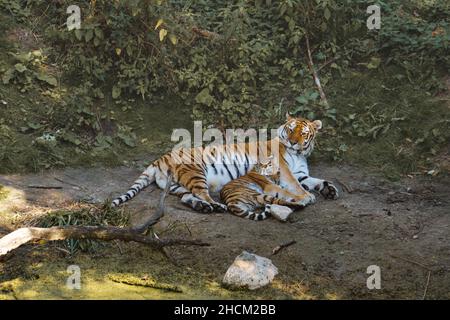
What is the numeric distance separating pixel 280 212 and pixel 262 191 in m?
0.84

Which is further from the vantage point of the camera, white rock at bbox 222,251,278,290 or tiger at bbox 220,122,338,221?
tiger at bbox 220,122,338,221

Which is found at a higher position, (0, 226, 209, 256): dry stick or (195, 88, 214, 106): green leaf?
(195, 88, 214, 106): green leaf

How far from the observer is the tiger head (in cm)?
780

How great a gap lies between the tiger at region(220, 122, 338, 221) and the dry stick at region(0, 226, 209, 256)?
107 centimetres

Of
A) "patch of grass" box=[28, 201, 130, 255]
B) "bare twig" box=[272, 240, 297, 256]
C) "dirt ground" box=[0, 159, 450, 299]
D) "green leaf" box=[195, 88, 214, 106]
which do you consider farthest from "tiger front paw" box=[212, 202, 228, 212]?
"green leaf" box=[195, 88, 214, 106]

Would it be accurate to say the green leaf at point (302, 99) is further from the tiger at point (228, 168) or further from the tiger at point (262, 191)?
the tiger at point (262, 191)

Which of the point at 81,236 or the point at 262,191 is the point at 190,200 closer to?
the point at 262,191

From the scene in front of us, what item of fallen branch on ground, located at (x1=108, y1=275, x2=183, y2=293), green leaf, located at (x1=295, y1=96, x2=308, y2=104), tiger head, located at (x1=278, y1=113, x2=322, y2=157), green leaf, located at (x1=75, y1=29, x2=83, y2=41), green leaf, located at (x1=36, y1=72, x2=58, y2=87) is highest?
green leaf, located at (x1=75, y1=29, x2=83, y2=41)

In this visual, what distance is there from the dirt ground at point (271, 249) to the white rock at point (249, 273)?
7 centimetres

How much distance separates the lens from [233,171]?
7684 millimetres

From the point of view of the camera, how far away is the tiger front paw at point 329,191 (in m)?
7.11

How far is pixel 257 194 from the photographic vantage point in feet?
23.0

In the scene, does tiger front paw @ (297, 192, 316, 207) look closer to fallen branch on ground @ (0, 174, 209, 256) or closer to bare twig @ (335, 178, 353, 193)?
bare twig @ (335, 178, 353, 193)

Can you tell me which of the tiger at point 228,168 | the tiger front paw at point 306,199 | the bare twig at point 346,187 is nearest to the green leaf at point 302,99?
the tiger at point 228,168
